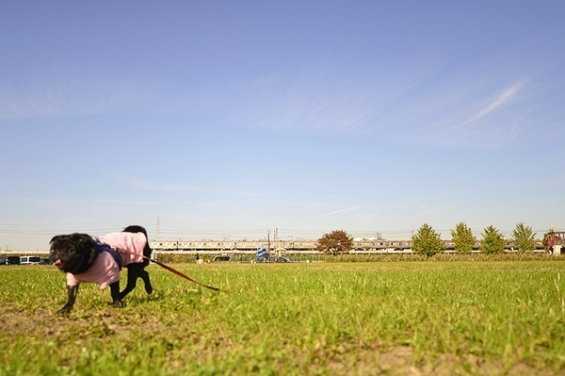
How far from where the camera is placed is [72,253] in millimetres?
6715

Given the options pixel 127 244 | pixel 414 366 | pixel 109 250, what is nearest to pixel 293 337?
pixel 414 366

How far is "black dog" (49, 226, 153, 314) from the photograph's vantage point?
672 cm

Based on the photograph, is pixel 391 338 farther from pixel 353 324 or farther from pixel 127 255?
pixel 127 255

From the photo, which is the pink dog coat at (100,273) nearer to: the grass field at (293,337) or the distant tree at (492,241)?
the grass field at (293,337)

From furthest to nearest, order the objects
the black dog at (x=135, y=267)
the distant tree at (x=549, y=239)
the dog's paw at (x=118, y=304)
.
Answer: the distant tree at (x=549, y=239), the black dog at (x=135, y=267), the dog's paw at (x=118, y=304)

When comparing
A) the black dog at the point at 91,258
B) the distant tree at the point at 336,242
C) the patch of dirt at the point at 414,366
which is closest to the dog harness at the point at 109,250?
the black dog at the point at 91,258

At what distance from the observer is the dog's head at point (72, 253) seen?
6.67 metres

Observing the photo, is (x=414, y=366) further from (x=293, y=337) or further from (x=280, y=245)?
(x=280, y=245)

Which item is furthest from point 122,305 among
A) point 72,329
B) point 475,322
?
point 475,322

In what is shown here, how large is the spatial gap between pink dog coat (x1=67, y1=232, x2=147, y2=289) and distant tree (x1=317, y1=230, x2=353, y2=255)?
97628 mm

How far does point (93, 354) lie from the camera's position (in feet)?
14.5

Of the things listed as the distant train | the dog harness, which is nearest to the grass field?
the dog harness

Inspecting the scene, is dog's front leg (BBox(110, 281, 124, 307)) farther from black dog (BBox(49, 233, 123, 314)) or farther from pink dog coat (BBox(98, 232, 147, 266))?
black dog (BBox(49, 233, 123, 314))

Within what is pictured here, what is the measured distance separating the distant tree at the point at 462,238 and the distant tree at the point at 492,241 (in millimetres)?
2624
